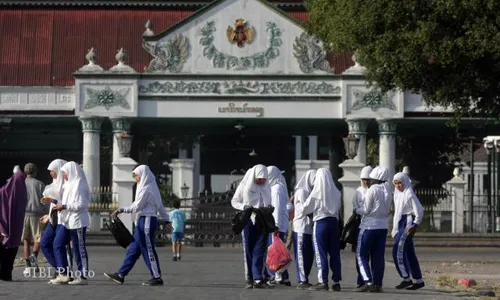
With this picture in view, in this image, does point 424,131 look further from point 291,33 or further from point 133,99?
point 133,99

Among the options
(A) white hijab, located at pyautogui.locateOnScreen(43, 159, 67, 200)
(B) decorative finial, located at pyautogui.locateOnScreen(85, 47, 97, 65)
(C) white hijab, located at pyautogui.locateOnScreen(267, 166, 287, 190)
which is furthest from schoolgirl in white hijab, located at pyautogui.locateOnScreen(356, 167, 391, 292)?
(B) decorative finial, located at pyautogui.locateOnScreen(85, 47, 97, 65)

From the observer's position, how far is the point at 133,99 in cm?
4547

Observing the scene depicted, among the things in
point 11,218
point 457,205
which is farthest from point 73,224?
point 457,205

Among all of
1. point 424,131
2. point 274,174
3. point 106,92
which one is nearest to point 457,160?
point 424,131

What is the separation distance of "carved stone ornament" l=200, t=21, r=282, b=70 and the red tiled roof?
2275mm

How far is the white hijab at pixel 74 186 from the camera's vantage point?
73.9 ft

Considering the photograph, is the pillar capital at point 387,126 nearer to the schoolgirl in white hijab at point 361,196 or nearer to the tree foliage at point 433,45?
the tree foliage at point 433,45

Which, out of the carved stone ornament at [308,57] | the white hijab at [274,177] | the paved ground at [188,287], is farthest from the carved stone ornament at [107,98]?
the white hijab at [274,177]

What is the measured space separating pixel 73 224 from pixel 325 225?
3670mm

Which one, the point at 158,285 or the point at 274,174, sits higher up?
the point at 274,174

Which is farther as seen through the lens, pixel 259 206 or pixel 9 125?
pixel 9 125

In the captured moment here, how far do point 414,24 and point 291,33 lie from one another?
575 inches

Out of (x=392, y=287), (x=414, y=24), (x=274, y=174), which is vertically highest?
(x=414, y=24)

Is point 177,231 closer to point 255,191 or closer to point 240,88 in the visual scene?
point 240,88
